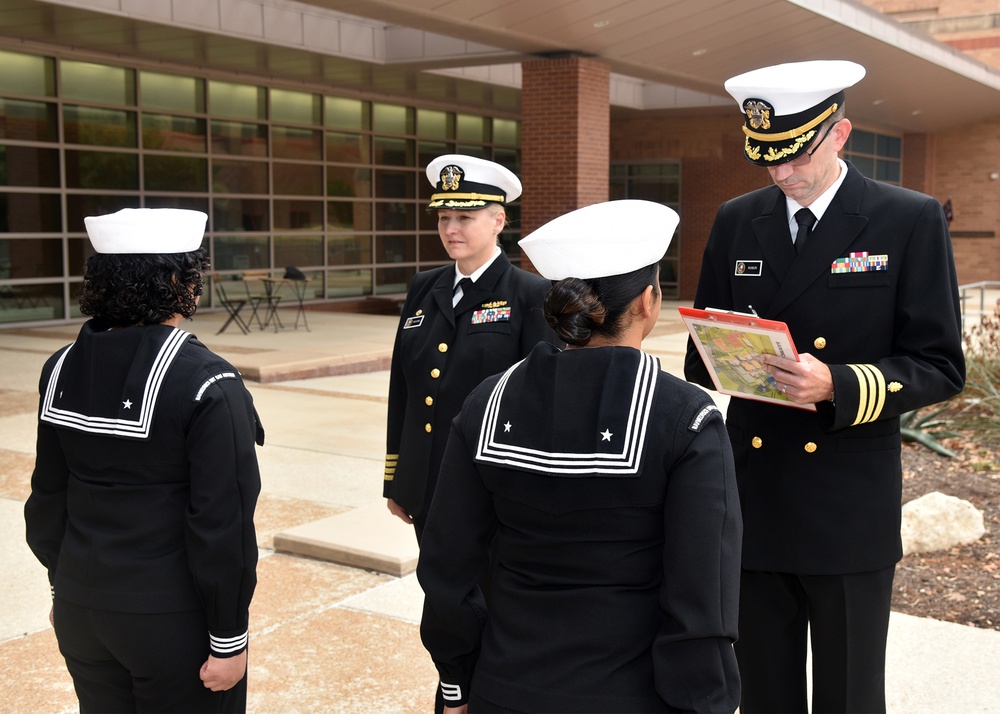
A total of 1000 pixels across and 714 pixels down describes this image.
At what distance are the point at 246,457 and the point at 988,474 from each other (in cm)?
614

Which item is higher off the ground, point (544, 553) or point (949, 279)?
point (949, 279)

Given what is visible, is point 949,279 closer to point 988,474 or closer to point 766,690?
point 766,690

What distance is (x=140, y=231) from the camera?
2561 mm

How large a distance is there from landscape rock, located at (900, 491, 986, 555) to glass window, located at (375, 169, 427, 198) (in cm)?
1813

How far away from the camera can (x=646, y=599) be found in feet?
6.24

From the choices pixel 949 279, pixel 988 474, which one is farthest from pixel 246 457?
pixel 988 474

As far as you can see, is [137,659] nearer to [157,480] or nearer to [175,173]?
[157,480]

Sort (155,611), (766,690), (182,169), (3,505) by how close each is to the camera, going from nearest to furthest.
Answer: (155,611)
(766,690)
(3,505)
(182,169)

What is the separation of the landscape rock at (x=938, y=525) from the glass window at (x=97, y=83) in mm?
14959

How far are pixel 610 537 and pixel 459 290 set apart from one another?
1.78 meters

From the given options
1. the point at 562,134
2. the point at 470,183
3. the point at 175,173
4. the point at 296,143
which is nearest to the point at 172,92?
the point at 175,173

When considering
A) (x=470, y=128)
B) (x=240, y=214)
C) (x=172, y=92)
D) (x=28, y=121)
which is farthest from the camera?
(x=470, y=128)

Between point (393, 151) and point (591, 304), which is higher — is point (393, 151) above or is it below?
above

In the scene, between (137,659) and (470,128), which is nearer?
(137,659)
